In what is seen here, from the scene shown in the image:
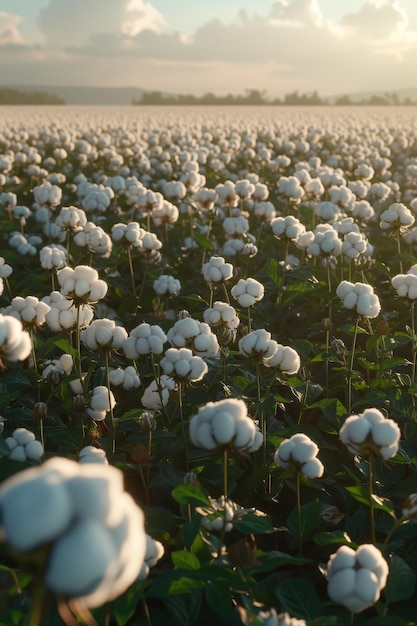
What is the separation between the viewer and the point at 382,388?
3.57 metres

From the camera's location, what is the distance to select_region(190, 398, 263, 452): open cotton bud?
1.67m

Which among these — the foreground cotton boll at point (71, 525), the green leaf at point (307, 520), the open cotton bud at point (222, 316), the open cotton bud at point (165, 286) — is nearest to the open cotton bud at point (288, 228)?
the open cotton bud at point (165, 286)

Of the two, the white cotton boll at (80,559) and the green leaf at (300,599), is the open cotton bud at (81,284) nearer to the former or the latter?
the green leaf at (300,599)

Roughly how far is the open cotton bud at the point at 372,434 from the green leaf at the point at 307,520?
0.62m

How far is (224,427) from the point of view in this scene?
5.44 feet

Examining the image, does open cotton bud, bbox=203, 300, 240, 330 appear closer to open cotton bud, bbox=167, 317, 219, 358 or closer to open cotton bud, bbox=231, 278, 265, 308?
open cotton bud, bbox=231, 278, 265, 308

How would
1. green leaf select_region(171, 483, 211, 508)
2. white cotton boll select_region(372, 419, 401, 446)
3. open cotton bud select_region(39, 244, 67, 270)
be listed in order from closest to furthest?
white cotton boll select_region(372, 419, 401, 446) < green leaf select_region(171, 483, 211, 508) < open cotton bud select_region(39, 244, 67, 270)

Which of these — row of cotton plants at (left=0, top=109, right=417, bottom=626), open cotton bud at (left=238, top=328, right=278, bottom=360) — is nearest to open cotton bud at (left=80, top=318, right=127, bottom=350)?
row of cotton plants at (left=0, top=109, right=417, bottom=626)

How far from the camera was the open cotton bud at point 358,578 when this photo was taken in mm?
1662

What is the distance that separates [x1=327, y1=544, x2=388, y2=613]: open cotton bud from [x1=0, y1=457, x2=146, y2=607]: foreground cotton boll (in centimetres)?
99

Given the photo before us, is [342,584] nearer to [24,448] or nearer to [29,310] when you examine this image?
[24,448]

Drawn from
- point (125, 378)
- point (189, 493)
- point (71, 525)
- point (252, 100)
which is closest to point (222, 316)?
point (125, 378)

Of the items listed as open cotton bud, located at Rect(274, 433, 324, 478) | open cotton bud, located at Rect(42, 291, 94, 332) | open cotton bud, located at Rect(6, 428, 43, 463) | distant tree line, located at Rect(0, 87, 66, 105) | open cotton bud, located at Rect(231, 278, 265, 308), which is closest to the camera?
open cotton bud, located at Rect(274, 433, 324, 478)

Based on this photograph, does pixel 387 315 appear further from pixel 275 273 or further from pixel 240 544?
pixel 240 544
